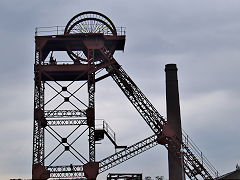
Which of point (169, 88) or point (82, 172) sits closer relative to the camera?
point (82, 172)

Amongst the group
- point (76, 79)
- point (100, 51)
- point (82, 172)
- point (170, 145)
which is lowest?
point (82, 172)

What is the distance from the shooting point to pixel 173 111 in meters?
44.7

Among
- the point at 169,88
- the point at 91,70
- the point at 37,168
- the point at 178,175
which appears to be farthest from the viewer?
the point at 169,88

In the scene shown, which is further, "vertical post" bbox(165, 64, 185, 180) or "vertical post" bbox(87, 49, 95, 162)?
"vertical post" bbox(165, 64, 185, 180)

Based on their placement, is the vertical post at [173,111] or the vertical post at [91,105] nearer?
the vertical post at [91,105]

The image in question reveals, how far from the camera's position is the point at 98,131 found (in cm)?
3878

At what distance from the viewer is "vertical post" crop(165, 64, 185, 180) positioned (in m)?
42.6

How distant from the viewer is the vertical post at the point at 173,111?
1676 inches

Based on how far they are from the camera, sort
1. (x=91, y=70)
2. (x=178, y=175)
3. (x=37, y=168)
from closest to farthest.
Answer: (x=37, y=168), (x=91, y=70), (x=178, y=175)

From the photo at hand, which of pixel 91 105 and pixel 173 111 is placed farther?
pixel 173 111

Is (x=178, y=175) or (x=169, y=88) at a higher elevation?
(x=169, y=88)

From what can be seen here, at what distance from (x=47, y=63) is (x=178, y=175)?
18.0 m

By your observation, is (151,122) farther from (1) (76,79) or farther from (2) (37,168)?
(2) (37,168)

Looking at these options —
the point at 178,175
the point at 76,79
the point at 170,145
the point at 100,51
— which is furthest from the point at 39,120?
the point at 178,175
